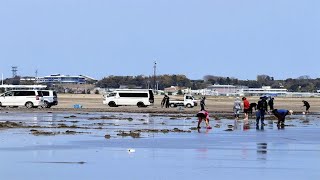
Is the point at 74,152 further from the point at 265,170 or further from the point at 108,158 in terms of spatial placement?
the point at 265,170

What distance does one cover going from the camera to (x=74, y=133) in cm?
3038

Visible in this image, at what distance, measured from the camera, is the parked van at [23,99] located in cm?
6544

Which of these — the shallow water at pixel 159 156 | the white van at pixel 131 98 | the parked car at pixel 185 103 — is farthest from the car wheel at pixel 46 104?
the shallow water at pixel 159 156

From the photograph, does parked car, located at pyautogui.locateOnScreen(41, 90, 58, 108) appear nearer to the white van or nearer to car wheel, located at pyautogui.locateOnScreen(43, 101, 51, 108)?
car wheel, located at pyautogui.locateOnScreen(43, 101, 51, 108)

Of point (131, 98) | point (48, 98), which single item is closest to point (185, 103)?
point (131, 98)

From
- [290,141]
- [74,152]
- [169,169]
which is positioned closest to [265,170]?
[169,169]

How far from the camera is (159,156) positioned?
67.2ft

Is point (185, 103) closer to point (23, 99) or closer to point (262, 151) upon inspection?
point (23, 99)

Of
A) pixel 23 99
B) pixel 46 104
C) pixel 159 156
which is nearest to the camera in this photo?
pixel 159 156

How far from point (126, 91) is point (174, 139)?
1880 inches

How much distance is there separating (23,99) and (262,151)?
45.4 m

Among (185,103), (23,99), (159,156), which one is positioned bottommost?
(159,156)

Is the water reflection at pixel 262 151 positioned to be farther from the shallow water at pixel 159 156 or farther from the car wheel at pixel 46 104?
the car wheel at pixel 46 104

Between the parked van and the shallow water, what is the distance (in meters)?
35.6
